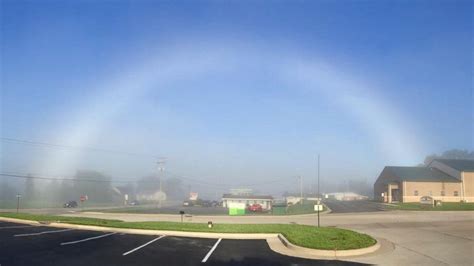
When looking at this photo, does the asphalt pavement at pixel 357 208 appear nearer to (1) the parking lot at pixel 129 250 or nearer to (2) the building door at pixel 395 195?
(2) the building door at pixel 395 195

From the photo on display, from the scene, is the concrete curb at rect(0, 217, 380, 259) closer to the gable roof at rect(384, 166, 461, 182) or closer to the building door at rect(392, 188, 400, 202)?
the gable roof at rect(384, 166, 461, 182)

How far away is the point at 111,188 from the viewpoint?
448ft

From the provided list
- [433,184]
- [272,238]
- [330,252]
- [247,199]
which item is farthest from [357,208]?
[330,252]

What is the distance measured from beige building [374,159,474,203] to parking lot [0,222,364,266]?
61.9m

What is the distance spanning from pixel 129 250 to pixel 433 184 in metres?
69.8

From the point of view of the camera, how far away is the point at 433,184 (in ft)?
246

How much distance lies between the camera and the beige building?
74375 mm

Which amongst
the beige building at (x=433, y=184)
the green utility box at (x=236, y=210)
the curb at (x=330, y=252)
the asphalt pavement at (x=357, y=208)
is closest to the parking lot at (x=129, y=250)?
the curb at (x=330, y=252)

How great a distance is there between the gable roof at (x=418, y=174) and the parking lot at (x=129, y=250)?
63472 millimetres

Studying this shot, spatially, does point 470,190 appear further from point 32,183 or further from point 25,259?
point 32,183

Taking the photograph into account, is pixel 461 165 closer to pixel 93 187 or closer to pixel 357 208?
pixel 357 208

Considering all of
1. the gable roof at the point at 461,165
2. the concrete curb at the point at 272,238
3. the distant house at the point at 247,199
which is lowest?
the distant house at the point at 247,199

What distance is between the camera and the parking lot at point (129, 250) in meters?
13.9

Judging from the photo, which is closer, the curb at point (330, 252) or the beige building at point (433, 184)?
the curb at point (330, 252)
